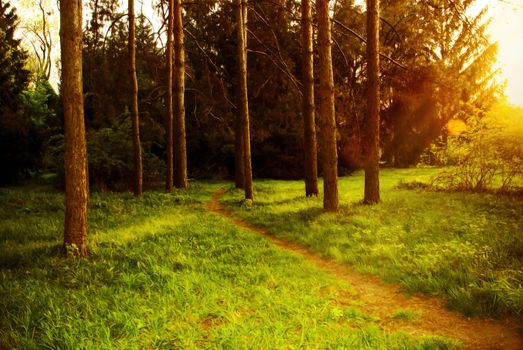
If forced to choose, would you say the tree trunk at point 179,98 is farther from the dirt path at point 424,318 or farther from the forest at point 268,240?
the dirt path at point 424,318

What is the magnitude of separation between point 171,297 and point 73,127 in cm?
364

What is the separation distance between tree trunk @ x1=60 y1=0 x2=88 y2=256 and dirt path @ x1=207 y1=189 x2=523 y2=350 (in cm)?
461

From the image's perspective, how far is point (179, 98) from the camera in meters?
17.6

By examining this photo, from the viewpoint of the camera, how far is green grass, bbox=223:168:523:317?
5059 mm

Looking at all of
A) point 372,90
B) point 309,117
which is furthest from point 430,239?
point 309,117

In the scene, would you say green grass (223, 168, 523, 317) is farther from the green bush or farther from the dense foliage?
the dense foliage

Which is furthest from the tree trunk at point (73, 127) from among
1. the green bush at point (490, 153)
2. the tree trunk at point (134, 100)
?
the green bush at point (490, 153)

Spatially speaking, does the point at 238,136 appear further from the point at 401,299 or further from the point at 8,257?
the point at 401,299

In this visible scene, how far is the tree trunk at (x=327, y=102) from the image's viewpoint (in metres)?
11.0

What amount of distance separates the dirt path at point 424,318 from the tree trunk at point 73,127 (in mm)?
4615

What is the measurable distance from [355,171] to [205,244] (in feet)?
88.0

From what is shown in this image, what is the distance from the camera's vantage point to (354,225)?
9.35m

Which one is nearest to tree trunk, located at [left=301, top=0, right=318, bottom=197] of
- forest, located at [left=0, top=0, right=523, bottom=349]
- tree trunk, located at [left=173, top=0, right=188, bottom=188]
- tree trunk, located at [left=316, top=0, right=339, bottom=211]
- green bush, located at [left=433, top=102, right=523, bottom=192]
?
forest, located at [left=0, top=0, right=523, bottom=349]

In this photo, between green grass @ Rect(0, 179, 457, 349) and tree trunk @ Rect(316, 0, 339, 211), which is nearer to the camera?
green grass @ Rect(0, 179, 457, 349)
